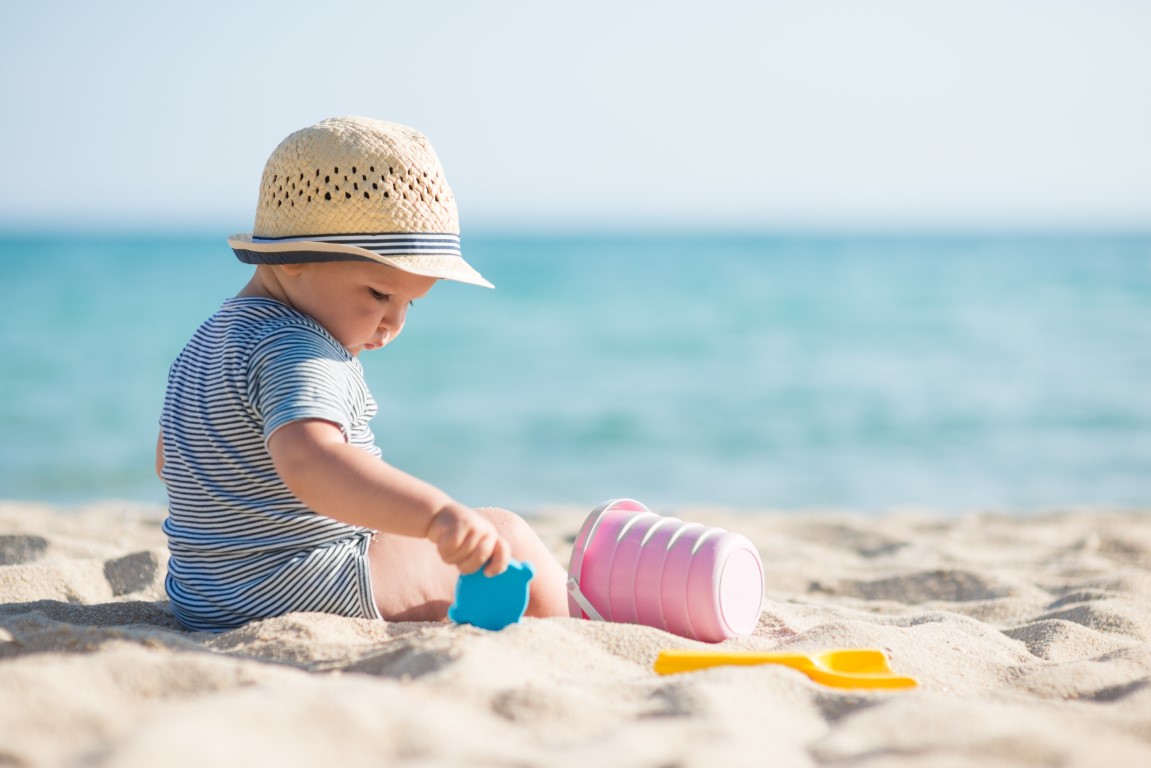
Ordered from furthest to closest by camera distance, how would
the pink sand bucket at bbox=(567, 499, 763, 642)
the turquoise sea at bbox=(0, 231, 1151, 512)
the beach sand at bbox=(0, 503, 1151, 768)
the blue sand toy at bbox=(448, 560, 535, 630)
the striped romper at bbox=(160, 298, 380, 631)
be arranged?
the turquoise sea at bbox=(0, 231, 1151, 512)
the pink sand bucket at bbox=(567, 499, 763, 642)
the striped romper at bbox=(160, 298, 380, 631)
the blue sand toy at bbox=(448, 560, 535, 630)
the beach sand at bbox=(0, 503, 1151, 768)

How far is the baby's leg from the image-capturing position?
7.41 feet

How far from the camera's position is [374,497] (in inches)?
73.9

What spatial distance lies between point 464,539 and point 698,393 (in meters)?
9.28

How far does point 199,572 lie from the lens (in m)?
2.26

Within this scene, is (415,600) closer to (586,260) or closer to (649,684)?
(649,684)

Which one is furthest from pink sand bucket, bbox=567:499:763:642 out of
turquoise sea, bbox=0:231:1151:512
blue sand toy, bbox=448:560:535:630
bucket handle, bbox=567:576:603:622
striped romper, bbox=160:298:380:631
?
turquoise sea, bbox=0:231:1151:512

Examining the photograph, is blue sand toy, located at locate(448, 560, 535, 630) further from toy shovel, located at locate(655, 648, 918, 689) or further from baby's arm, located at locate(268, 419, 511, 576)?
toy shovel, located at locate(655, 648, 918, 689)

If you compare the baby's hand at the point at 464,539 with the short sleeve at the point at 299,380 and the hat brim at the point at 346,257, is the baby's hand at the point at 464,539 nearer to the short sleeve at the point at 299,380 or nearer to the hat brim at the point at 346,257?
the short sleeve at the point at 299,380

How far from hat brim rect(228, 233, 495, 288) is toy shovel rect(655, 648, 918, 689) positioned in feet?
2.68

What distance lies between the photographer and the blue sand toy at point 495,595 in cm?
199

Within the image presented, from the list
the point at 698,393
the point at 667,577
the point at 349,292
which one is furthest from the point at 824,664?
the point at 698,393

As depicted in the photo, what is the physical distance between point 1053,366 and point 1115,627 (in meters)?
9.70

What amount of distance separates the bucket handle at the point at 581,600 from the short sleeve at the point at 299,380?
600 millimetres

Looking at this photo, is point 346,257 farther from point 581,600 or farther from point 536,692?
point 536,692
